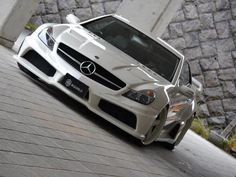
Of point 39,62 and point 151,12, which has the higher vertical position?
point 151,12

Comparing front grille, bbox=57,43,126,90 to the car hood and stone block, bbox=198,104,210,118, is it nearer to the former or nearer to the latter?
the car hood

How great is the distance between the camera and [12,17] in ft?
37.2

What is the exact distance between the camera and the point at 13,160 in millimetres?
4211

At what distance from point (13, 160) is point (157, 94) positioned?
347 centimetres

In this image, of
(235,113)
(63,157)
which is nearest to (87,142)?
(63,157)

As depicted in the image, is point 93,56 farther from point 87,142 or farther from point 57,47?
point 87,142

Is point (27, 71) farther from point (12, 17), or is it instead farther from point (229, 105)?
point (229, 105)

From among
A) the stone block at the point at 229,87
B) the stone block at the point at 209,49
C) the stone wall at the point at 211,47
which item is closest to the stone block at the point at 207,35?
the stone wall at the point at 211,47

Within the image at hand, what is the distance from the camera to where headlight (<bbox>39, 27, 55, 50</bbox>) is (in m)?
7.83

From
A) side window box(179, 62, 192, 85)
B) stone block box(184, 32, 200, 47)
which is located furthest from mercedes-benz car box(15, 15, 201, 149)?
stone block box(184, 32, 200, 47)

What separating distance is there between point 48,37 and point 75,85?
107 cm

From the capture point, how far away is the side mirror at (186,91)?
8.72 metres

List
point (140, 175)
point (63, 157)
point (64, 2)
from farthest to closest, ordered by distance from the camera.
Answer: point (64, 2)
point (140, 175)
point (63, 157)

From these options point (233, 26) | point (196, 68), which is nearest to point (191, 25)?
point (233, 26)
